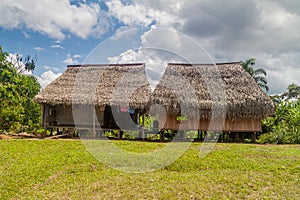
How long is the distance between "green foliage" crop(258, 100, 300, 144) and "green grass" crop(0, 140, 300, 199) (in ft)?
11.7

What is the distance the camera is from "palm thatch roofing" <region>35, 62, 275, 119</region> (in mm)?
11773

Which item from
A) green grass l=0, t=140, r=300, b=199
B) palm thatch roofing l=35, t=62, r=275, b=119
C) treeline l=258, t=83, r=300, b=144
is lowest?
green grass l=0, t=140, r=300, b=199

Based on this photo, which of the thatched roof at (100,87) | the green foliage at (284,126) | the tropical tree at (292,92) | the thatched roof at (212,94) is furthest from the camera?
the tropical tree at (292,92)

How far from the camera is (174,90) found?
12367mm

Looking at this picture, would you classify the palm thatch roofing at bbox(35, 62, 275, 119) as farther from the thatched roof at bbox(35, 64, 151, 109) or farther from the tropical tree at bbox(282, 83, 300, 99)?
the tropical tree at bbox(282, 83, 300, 99)

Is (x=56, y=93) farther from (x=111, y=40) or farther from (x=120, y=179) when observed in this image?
(x=120, y=179)

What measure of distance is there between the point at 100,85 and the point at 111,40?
6821 millimetres

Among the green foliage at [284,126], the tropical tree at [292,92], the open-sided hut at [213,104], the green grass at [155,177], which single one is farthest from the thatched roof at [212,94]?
the tropical tree at [292,92]

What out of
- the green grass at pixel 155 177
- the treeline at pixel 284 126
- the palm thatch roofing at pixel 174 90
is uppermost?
the palm thatch roofing at pixel 174 90

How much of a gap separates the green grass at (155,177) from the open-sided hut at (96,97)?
13.3 ft

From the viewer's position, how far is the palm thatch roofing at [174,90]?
464 inches

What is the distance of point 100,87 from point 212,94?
5.88 metres

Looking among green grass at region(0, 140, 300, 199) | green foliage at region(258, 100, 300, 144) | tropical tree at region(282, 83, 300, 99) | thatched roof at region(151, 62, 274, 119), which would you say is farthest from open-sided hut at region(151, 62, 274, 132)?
tropical tree at region(282, 83, 300, 99)

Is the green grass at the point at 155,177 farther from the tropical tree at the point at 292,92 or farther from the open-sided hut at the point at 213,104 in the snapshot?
the tropical tree at the point at 292,92
